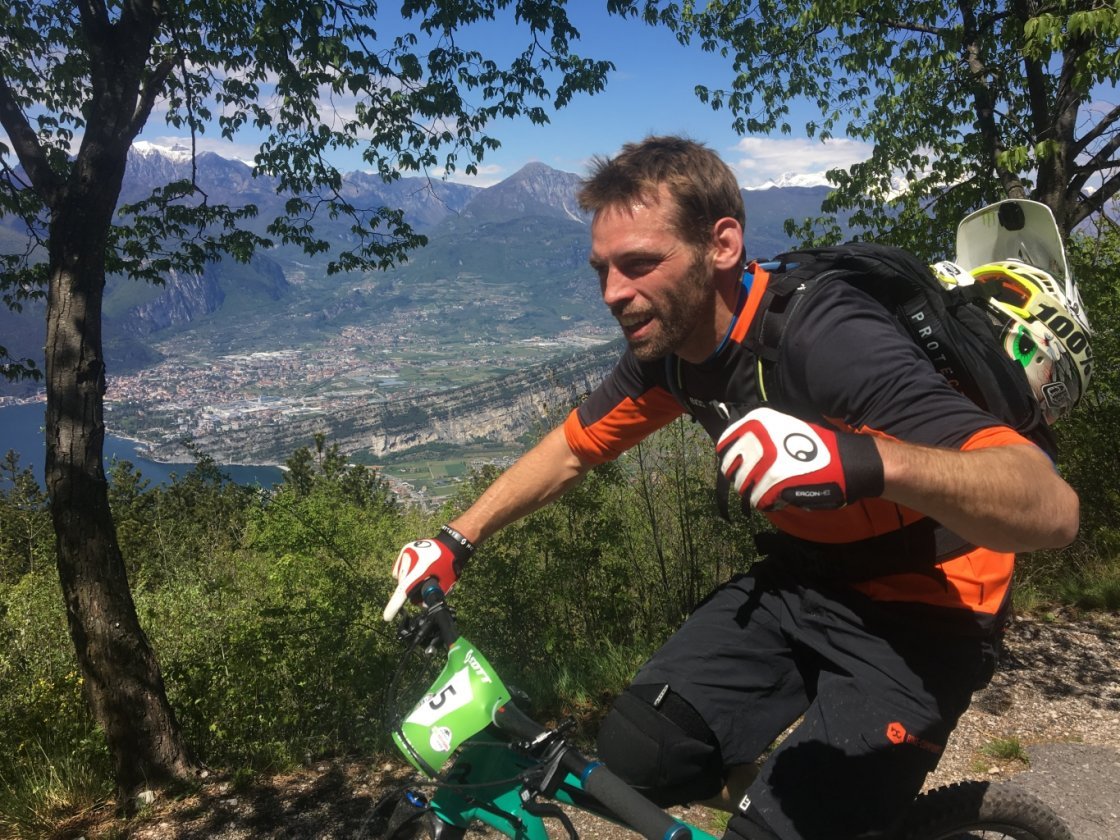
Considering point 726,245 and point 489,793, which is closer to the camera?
point 489,793

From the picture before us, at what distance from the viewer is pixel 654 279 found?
1.94 m

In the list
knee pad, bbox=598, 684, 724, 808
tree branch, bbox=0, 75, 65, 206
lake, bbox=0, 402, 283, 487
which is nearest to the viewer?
knee pad, bbox=598, 684, 724, 808

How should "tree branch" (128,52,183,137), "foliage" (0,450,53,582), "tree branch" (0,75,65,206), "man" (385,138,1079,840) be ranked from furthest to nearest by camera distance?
1. "foliage" (0,450,53,582)
2. "tree branch" (128,52,183,137)
3. "tree branch" (0,75,65,206)
4. "man" (385,138,1079,840)

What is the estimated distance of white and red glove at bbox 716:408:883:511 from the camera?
4.16ft

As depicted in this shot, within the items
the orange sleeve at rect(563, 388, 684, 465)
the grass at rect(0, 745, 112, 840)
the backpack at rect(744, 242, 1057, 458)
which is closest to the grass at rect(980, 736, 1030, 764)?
the backpack at rect(744, 242, 1057, 458)

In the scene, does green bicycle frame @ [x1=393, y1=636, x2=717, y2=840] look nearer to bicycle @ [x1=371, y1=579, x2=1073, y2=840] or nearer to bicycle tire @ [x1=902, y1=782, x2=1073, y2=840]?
bicycle @ [x1=371, y1=579, x2=1073, y2=840]

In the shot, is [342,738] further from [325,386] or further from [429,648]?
[325,386]

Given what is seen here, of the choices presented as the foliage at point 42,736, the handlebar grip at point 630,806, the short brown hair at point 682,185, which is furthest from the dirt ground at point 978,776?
the short brown hair at point 682,185

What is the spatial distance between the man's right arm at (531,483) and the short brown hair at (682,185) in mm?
916

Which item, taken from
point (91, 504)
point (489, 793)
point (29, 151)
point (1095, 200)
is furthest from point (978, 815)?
point (1095, 200)

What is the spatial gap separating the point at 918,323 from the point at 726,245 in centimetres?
54

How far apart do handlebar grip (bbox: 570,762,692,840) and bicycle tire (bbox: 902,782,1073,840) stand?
1224 mm

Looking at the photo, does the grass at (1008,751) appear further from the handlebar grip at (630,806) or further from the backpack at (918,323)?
the handlebar grip at (630,806)

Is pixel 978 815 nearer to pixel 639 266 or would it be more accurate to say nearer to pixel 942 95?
pixel 639 266
